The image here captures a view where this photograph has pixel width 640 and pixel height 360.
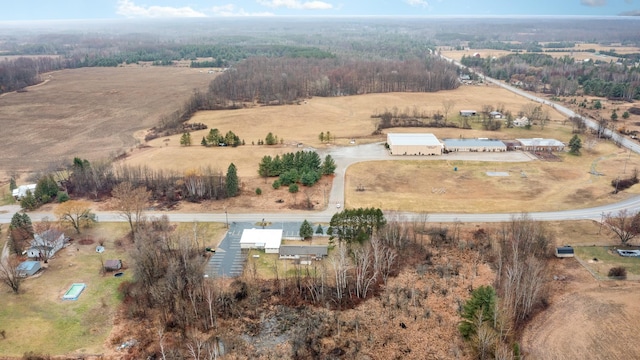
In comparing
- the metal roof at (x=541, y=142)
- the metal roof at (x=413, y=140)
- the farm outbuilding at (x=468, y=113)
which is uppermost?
the farm outbuilding at (x=468, y=113)

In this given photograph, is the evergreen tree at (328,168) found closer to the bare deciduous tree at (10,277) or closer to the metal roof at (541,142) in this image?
the metal roof at (541,142)

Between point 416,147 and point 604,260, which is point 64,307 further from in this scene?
point 416,147

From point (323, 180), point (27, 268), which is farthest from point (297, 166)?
point (27, 268)

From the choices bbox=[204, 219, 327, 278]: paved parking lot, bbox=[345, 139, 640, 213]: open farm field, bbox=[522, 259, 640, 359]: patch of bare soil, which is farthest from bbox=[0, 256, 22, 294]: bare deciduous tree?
bbox=[522, 259, 640, 359]: patch of bare soil

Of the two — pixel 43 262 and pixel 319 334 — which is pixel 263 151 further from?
pixel 319 334

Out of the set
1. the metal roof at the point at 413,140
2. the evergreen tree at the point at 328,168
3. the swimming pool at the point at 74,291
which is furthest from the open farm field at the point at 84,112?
the metal roof at the point at 413,140

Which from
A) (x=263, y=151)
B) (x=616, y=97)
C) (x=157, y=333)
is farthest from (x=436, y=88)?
(x=157, y=333)

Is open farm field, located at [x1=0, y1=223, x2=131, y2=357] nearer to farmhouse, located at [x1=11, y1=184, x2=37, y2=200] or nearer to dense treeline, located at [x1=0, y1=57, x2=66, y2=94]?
farmhouse, located at [x1=11, y1=184, x2=37, y2=200]
